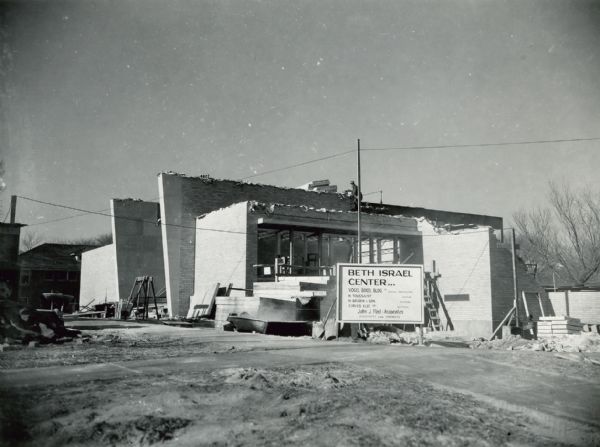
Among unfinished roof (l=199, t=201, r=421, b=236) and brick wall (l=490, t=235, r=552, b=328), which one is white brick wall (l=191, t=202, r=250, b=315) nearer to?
unfinished roof (l=199, t=201, r=421, b=236)

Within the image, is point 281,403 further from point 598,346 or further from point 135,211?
point 135,211

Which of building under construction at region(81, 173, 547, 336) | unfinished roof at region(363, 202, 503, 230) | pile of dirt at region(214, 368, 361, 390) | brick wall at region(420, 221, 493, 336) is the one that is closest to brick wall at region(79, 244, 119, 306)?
building under construction at region(81, 173, 547, 336)

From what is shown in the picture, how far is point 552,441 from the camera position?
4051 mm

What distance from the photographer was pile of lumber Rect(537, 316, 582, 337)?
17.3m

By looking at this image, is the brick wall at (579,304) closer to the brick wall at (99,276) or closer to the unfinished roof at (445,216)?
the unfinished roof at (445,216)

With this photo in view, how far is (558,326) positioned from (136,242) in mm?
22914

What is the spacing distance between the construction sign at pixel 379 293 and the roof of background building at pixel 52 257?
133 feet

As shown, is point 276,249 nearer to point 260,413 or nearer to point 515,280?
point 515,280

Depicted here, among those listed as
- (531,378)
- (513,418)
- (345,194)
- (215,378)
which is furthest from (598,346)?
(345,194)

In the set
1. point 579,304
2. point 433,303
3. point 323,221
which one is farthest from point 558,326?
point 323,221

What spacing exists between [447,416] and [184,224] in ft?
73.8

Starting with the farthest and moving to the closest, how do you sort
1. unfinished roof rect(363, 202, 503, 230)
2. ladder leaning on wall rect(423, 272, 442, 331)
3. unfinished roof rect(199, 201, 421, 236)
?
unfinished roof rect(363, 202, 503, 230) → ladder leaning on wall rect(423, 272, 442, 331) → unfinished roof rect(199, 201, 421, 236)

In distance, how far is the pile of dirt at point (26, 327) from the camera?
9.48 metres

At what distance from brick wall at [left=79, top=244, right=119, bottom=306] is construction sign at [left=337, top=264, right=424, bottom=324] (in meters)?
21.7
